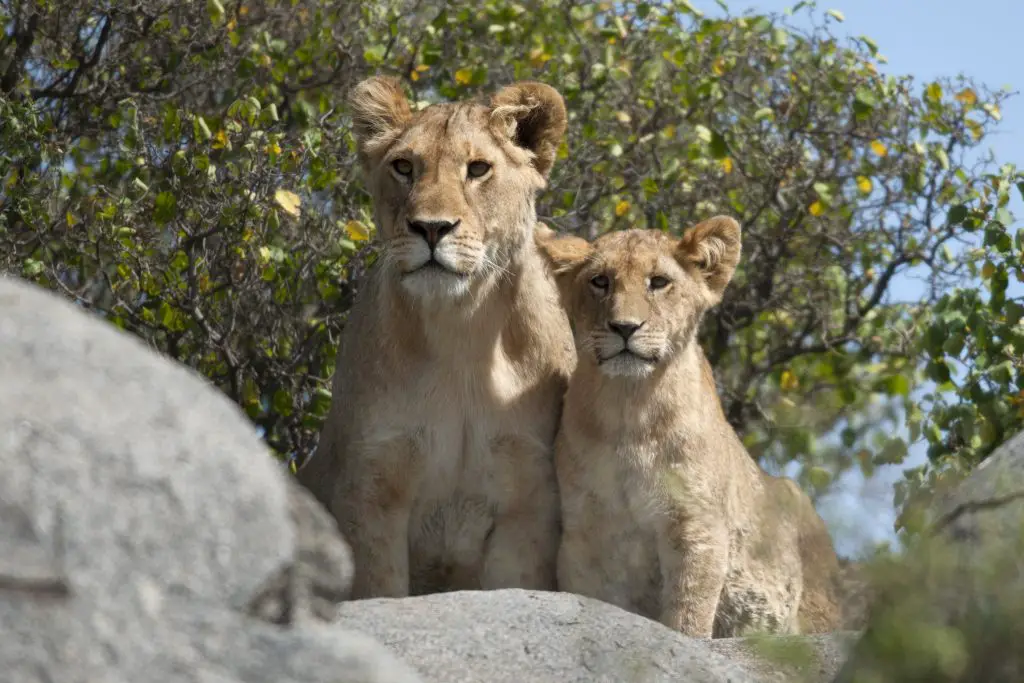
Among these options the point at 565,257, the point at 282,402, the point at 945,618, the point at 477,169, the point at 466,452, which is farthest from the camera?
the point at 282,402

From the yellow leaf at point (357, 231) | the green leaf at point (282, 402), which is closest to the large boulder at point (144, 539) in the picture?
the yellow leaf at point (357, 231)

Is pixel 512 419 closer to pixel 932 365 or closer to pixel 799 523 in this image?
pixel 799 523

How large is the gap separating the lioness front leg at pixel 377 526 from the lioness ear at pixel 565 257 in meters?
1.00

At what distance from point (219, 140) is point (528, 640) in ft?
16.1

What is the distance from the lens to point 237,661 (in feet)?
11.9

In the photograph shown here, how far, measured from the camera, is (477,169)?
263 inches

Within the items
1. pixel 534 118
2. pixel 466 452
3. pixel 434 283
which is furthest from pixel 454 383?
pixel 534 118

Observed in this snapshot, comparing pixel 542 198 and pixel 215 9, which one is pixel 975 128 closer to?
pixel 542 198

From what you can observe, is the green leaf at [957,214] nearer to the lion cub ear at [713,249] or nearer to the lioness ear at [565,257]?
the lion cub ear at [713,249]

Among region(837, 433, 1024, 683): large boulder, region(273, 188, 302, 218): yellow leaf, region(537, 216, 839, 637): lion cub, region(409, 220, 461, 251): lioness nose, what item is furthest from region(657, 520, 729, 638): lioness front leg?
region(273, 188, 302, 218): yellow leaf

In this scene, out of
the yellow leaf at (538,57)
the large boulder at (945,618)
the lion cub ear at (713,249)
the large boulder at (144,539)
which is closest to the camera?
the large boulder at (144,539)

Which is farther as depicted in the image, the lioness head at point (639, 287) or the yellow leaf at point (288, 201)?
the yellow leaf at point (288, 201)

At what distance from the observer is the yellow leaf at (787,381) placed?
37.6ft

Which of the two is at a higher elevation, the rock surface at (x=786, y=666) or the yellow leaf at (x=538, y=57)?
the yellow leaf at (x=538, y=57)
